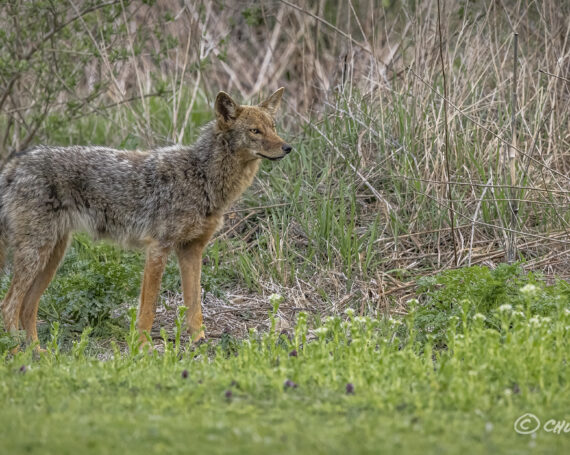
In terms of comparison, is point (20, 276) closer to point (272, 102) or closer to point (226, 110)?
point (226, 110)

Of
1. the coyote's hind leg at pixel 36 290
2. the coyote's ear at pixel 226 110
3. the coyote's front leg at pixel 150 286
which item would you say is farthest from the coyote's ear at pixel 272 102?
the coyote's hind leg at pixel 36 290

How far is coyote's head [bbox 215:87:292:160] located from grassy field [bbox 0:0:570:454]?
1127mm

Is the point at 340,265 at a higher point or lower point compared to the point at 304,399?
lower

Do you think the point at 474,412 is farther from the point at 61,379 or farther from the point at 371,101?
the point at 371,101

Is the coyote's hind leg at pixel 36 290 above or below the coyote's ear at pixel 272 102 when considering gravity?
below

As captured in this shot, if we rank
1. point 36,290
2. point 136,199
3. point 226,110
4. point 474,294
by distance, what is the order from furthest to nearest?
point 226,110, point 136,199, point 36,290, point 474,294

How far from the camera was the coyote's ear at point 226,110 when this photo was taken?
7.51m

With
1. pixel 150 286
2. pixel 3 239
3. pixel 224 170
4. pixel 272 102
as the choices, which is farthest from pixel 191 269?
pixel 272 102

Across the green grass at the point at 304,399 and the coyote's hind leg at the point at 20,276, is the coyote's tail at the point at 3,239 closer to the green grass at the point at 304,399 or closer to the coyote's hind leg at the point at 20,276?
the coyote's hind leg at the point at 20,276

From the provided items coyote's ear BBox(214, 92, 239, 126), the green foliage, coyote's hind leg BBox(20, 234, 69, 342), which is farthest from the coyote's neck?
A: the green foliage

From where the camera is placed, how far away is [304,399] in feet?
14.3

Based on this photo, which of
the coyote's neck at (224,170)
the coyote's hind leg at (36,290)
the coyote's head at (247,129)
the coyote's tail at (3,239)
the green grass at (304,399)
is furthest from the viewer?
the coyote's neck at (224,170)

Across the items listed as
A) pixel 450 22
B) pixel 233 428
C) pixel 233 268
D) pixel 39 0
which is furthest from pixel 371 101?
pixel 233 428

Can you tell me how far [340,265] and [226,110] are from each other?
1810 mm
